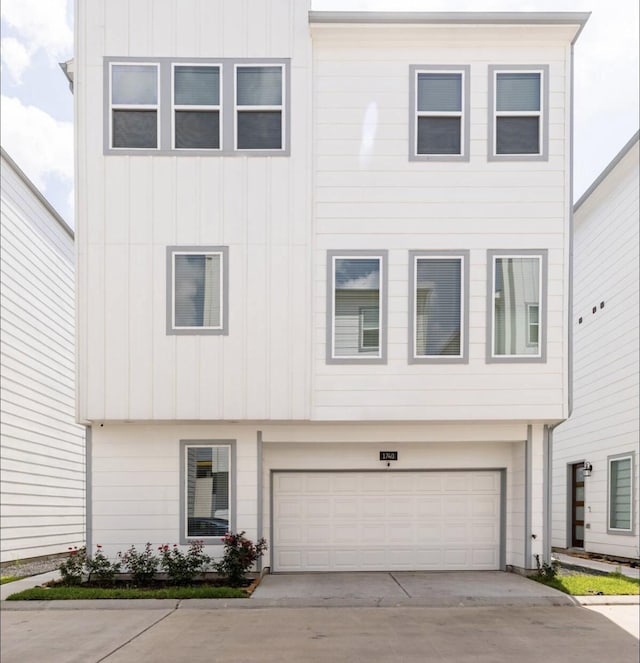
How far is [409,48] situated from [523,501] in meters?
7.45

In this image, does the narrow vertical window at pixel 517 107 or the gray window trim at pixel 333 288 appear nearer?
the gray window trim at pixel 333 288

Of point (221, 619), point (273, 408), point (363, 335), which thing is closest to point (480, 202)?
point (363, 335)

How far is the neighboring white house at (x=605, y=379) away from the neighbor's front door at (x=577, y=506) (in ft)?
0.08

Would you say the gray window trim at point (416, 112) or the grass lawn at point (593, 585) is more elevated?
the gray window trim at point (416, 112)

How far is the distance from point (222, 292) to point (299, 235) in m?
Result: 1.48

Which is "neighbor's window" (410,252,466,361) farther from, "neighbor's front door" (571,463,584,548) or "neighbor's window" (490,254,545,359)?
"neighbor's front door" (571,463,584,548)

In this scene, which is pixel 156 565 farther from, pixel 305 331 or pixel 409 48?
pixel 409 48

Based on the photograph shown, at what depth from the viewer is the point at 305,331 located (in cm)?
1123

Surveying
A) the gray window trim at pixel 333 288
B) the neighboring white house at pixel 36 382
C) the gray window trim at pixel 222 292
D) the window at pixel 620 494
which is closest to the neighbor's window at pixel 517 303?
the gray window trim at pixel 333 288

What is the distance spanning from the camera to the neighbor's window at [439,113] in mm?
11523

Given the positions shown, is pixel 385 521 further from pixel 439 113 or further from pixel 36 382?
pixel 36 382

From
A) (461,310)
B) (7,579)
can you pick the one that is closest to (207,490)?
(7,579)

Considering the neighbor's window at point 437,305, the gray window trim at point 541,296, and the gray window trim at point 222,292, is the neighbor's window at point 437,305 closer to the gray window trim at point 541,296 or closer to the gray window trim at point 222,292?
the gray window trim at point 541,296

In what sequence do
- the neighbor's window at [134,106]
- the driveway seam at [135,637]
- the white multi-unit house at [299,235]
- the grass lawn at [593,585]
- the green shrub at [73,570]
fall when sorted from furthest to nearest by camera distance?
the neighbor's window at [134,106], the white multi-unit house at [299,235], the green shrub at [73,570], the grass lawn at [593,585], the driveway seam at [135,637]
